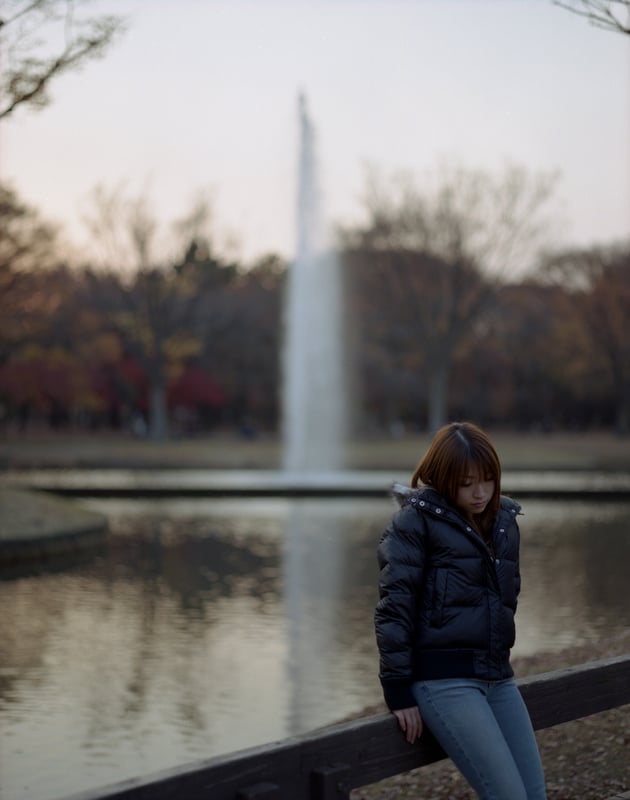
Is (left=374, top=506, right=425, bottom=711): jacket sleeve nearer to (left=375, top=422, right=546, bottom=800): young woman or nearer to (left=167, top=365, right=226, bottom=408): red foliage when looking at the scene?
(left=375, top=422, right=546, bottom=800): young woman

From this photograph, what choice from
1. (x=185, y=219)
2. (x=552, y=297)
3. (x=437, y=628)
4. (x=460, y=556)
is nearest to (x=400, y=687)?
(x=437, y=628)

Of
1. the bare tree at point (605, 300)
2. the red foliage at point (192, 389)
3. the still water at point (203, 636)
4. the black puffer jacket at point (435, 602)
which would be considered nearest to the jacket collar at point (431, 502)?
the black puffer jacket at point (435, 602)

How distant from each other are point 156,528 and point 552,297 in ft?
200

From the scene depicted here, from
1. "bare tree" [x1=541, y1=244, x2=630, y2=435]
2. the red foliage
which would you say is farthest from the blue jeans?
the red foliage

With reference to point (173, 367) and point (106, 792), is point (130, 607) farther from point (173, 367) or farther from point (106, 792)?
point (173, 367)

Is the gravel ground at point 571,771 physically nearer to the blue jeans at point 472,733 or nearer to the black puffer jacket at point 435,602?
the blue jeans at point 472,733

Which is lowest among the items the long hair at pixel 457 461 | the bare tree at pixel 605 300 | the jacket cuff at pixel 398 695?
the jacket cuff at pixel 398 695

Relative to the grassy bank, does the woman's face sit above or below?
above

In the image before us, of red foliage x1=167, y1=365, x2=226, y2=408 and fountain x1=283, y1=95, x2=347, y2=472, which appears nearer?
fountain x1=283, y1=95, x2=347, y2=472

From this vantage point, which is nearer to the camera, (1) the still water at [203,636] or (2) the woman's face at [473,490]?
(2) the woman's face at [473,490]

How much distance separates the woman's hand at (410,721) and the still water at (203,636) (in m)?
3.13

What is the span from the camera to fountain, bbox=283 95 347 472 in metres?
35.0

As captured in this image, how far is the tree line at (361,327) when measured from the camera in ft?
156

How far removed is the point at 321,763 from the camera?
3.37 meters
